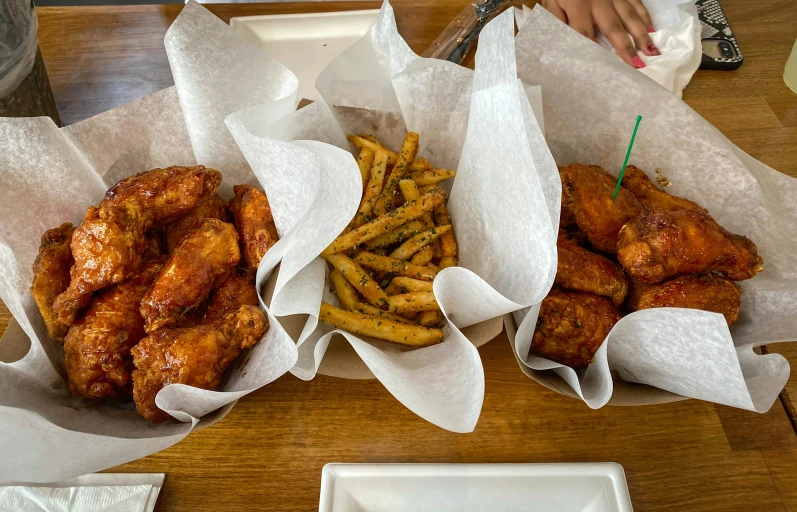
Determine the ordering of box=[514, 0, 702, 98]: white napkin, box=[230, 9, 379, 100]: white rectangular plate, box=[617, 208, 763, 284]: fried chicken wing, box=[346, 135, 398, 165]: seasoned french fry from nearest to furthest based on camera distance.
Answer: box=[617, 208, 763, 284]: fried chicken wing < box=[346, 135, 398, 165]: seasoned french fry < box=[514, 0, 702, 98]: white napkin < box=[230, 9, 379, 100]: white rectangular plate

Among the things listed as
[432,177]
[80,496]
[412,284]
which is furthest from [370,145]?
[80,496]

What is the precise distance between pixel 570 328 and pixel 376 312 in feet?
1.43

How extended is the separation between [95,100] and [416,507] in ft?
5.61

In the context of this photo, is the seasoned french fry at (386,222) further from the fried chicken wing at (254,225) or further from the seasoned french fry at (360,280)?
the fried chicken wing at (254,225)

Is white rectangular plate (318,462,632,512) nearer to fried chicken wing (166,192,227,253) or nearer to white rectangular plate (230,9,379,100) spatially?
fried chicken wing (166,192,227,253)

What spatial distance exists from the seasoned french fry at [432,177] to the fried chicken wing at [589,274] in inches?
13.4

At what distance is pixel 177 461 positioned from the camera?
120 centimetres

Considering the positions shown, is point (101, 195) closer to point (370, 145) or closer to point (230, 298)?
point (230, 298)

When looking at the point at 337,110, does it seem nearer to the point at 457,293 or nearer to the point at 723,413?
the point at 457,293

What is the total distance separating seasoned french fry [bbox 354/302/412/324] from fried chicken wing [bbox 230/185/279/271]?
25 cm

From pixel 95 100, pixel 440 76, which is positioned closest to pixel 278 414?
pixel 440 76

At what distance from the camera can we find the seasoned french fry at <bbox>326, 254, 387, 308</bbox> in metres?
1.35

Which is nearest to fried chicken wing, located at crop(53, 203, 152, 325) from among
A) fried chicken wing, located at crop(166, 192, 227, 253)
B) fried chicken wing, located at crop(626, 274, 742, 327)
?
fried chicken wing, located at crop(166, 192, 227, 253)

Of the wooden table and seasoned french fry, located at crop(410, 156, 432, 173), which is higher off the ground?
seasoned french fry, located at crop(410, 156, 432, 173)
